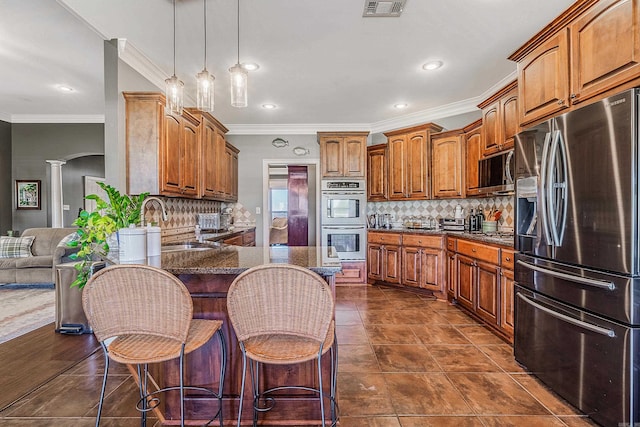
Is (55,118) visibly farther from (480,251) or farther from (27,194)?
(480,251)

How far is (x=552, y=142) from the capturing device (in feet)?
6.66

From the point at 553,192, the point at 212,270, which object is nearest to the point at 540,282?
the point at 553,192

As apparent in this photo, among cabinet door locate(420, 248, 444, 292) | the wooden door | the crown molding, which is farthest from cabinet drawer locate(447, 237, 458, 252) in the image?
the crown molding

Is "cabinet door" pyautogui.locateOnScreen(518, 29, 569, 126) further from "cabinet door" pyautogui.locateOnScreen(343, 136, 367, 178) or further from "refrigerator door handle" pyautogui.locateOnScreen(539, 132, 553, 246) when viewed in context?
"cabinet door" pyautogui.locateOnScreen(343, 136, 367, 178)

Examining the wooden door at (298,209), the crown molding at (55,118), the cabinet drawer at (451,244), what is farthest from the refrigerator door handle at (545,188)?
the crown molding at (55,118)

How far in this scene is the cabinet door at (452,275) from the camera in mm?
3926

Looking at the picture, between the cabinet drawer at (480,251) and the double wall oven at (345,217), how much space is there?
65.9 inches

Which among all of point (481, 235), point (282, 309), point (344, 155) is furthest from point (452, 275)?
point (282, 309)

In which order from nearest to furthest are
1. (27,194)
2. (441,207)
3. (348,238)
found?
(441,207) → (348,238) → (27,194)

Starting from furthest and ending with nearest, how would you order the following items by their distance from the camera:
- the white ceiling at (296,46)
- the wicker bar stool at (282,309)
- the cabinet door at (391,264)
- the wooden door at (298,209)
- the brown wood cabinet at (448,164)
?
1. the wooden door at (298,209)
2. the cabinet door at (391,264)
3. the brown wood cabinet at (448,164)
4. the white ceiling at (296,46)
5. the wicker bar stool at (282,309)

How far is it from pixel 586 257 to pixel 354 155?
3716mm

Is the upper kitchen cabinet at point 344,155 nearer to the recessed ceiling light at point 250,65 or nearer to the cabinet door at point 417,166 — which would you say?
the cabinet door at point 417,166

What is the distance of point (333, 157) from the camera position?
5.20 meters

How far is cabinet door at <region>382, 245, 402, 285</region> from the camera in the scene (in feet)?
15.3
